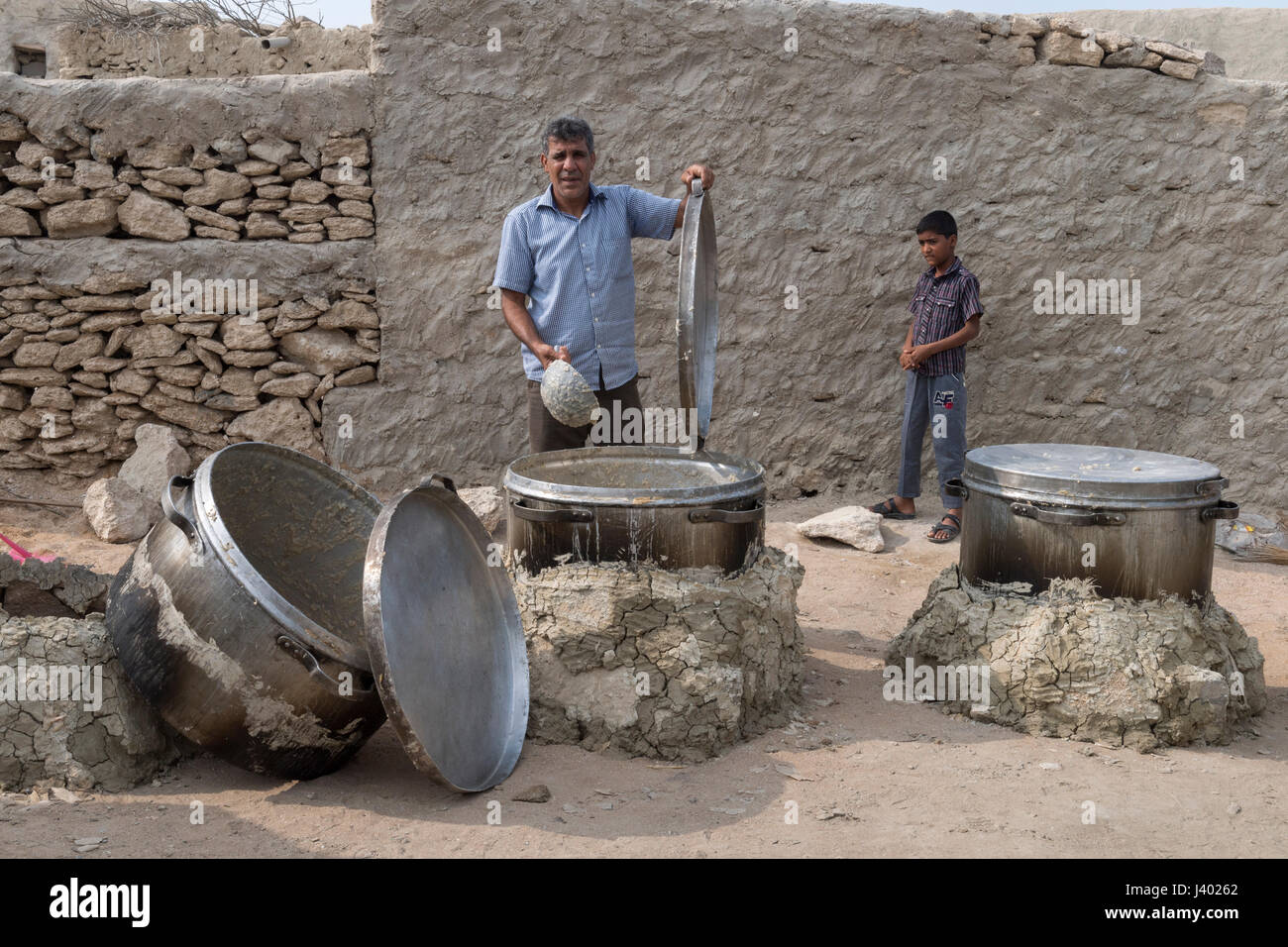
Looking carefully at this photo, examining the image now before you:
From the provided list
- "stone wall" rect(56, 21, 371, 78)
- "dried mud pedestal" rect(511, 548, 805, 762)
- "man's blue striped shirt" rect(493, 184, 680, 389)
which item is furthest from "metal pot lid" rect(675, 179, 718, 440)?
"stone wall" rect(56, 21, 371, 78)

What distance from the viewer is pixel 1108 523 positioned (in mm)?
3615

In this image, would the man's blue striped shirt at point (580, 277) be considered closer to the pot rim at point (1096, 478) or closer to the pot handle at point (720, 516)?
the pot handle at point (720, 516)

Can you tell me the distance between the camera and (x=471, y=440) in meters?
6.19

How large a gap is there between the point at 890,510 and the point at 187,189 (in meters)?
4.14

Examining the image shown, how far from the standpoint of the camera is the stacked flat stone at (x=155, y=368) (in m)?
5.93

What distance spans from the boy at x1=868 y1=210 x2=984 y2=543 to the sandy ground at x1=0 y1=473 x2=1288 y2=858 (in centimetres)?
228

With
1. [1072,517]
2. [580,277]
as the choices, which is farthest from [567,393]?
[1072,517]

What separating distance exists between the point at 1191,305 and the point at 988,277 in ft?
3.94

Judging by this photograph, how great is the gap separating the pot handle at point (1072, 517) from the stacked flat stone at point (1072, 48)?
11.9 feet

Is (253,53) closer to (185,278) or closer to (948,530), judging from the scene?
(185,278)

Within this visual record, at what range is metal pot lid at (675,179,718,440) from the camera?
366cm

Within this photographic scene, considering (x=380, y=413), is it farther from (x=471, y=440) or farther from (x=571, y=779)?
(x=571, y=779)

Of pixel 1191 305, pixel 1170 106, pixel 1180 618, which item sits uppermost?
pixel 1170 106

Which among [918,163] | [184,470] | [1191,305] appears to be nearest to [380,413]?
[184,470]
